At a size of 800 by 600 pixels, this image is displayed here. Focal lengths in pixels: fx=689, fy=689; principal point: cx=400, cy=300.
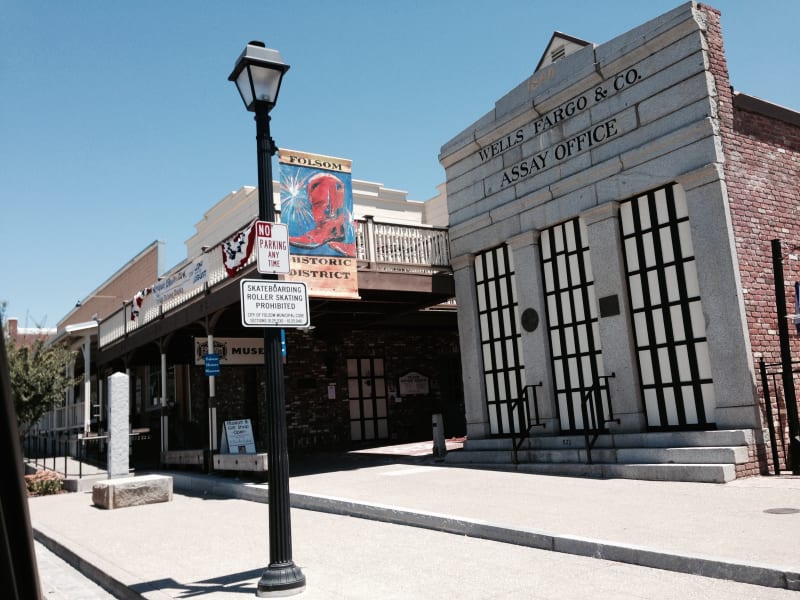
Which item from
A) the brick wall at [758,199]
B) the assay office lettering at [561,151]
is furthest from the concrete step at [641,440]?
the assay office lettering at [561,151]

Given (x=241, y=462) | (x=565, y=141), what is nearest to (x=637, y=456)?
(x=565, y=141)

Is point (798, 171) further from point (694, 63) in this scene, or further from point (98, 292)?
point (98, 292)

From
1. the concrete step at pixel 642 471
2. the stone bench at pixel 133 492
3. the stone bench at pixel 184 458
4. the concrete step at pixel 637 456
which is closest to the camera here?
the concrete step at pixel 642 471

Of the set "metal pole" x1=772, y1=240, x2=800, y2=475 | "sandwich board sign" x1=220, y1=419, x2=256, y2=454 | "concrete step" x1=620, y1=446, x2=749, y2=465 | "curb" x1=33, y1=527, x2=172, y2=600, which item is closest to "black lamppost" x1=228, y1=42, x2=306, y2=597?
"curb" x1=33, y1=527, x2=172, y2=600

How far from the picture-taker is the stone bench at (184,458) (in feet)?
53.6

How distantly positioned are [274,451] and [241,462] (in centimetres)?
832

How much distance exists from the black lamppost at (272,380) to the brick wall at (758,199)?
693cm

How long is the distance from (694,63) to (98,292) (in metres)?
31.4

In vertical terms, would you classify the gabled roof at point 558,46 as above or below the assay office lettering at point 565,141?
Answer: above

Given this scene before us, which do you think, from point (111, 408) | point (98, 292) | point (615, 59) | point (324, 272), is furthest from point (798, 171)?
point (98, 292)

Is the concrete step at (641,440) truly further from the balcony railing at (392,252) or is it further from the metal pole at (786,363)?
the balcony railing at (392,252)

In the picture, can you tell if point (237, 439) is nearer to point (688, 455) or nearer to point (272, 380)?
point (688, 455)

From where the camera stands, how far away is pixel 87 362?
22.9 metres

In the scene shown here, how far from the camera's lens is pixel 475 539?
7.21 meters
